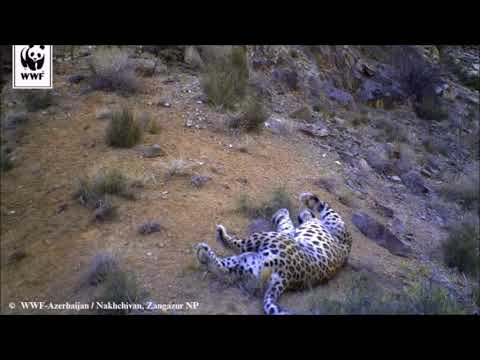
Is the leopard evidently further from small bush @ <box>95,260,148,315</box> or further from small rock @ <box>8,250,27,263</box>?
small rock @ <box>8,250,27,263</box>

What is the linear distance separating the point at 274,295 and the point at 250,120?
15.5ft

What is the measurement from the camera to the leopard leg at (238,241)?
5410 mm

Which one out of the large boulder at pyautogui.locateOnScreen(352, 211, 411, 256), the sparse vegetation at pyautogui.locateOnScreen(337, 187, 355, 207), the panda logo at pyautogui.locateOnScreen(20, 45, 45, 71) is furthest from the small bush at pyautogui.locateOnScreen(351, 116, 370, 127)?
the panda logo at pyautogui.locateOnScreen(20, 45, 45, 71)

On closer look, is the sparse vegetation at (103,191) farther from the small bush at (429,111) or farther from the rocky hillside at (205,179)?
the small bush at (429,111)

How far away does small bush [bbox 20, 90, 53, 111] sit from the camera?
8008 millimetres

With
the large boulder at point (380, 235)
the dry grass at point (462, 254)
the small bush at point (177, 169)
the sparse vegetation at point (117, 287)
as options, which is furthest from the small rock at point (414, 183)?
the sparse vegetation at point (117, 287)

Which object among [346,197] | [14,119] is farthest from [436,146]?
[14,119]

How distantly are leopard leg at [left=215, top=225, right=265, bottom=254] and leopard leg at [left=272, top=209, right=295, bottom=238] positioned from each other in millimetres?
514

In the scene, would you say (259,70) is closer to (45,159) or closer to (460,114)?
(45,159)

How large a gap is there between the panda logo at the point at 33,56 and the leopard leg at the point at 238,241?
301 cm

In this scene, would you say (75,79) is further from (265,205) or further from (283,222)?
(283,222)

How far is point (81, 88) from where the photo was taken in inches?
352
